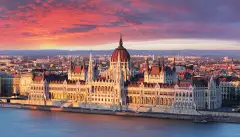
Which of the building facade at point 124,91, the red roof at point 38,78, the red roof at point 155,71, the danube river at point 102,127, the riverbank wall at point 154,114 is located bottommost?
the danube river at point 102,127

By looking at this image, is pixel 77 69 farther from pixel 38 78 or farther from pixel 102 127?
pixel 102 127

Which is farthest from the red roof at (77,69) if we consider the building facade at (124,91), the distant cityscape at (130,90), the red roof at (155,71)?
the red roof at (155,71)

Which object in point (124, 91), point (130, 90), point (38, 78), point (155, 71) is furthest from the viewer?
point (38, 78)

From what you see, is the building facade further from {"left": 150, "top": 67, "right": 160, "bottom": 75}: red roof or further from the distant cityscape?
{"left": 150, "top": 67, "right": 160, "bottom": 75}: red roof

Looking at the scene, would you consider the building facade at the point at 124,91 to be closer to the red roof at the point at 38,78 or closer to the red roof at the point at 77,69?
the red roof at the point at 38,78

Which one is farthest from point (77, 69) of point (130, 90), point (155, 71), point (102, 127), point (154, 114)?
point (102, 127)

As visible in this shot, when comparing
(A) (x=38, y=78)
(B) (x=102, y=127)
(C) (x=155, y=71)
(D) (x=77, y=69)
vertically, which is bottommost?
(B) (x=102, y=127)

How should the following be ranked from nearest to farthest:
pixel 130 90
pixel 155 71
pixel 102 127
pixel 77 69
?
pixel 102 127 < pixel 130 90 < pixel 155 71 < pixel 77 69

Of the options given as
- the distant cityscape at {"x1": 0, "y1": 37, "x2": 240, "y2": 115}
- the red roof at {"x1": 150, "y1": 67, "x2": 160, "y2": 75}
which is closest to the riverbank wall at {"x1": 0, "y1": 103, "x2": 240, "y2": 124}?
the distant cityscape at {"x1": 0, "y1": 37, "x2": 240, "y2": 115}
